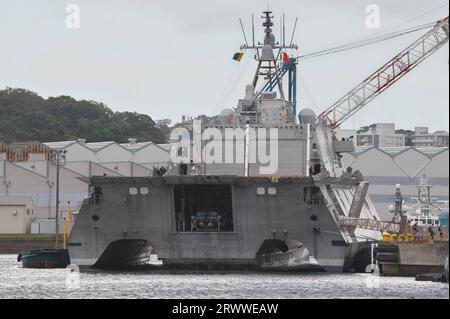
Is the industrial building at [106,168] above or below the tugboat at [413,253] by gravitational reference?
above

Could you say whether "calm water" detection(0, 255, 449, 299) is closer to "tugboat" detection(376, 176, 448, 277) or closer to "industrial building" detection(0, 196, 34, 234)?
"tugboat" detection(376, 176, 448, 277)

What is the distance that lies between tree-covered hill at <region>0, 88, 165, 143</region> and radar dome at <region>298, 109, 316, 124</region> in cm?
9469

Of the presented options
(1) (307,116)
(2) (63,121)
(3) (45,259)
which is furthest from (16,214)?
(2) (63,121)

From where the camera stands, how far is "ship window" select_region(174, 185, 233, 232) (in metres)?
62.0

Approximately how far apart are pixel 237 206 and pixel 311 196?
338cm

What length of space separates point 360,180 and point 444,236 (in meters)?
13.4

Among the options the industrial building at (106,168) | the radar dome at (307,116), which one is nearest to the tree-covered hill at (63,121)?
the industrial building at (106,168)

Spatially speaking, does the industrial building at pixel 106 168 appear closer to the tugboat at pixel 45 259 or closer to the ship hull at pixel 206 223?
the tugboat at pixel 45 259

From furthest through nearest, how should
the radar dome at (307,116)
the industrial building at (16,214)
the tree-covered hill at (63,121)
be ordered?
the tree-covered hill at (63,121), the industrial building at (16,214), the radar dome at (307,116)

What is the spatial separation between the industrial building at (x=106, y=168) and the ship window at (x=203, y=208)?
906 inches

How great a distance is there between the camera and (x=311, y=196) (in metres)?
60.8

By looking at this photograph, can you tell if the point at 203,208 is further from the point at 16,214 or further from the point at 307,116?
the point at 16,214

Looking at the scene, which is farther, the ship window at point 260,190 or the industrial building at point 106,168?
the industrial building at point 106,168

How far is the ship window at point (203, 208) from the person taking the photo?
62.0m
